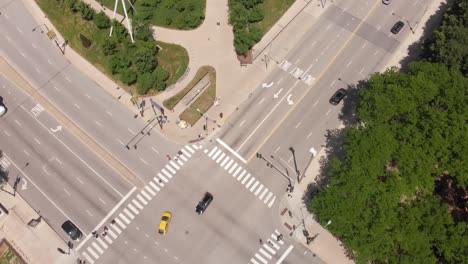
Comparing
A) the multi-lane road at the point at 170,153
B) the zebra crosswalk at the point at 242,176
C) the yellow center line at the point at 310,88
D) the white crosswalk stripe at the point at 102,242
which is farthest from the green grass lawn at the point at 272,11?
the white crosswalk stripe at the point at 102,242

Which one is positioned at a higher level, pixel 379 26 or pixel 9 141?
pixel 379 26

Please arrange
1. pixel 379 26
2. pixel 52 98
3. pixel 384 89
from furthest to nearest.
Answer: pixel 379 26 → pixel 52 98 → pixel 384 89

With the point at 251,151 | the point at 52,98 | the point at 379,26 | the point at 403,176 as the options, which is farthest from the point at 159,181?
the point at 379,26

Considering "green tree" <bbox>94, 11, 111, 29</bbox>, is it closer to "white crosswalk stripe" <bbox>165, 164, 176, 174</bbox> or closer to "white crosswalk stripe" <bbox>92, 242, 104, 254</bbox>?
"white crosswalk stripe" <bbox>165, 164, 176, 174</bbox>

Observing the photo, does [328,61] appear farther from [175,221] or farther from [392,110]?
[175,221]

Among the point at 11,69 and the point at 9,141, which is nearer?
the point at 9,141

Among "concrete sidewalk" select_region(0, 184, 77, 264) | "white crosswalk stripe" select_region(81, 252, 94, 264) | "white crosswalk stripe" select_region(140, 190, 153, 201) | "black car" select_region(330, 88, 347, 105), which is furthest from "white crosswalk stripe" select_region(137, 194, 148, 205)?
"black car" select_region(330, 88, 347, 105)

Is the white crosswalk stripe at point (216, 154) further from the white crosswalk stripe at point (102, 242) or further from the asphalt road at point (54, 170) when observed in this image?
the white crosswalk stripe at point (102, 242)
